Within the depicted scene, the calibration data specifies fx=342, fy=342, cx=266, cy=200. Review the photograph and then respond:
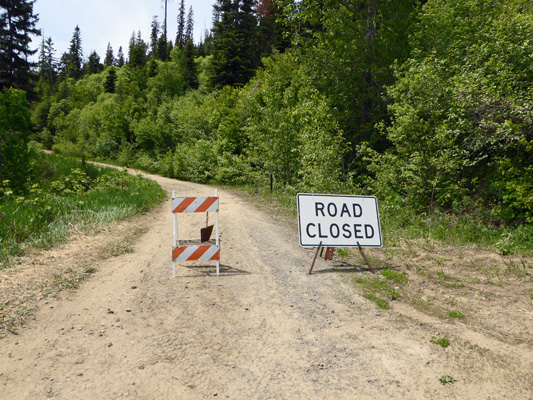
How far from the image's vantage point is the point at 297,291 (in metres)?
5.72

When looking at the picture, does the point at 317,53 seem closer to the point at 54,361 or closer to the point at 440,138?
the point at 440,138

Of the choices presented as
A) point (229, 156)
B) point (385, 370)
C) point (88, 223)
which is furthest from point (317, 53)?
point (385, 370)

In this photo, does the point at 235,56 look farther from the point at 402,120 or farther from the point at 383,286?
the point at 383,286

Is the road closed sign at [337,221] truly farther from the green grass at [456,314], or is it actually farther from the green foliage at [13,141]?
the green foliage at [13,141]

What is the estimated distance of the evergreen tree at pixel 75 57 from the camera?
315 ft

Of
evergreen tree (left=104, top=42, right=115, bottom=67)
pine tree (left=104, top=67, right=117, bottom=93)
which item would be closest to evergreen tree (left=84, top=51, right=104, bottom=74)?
evergreen tree (left=104, top=42, right=115, bottom=67)

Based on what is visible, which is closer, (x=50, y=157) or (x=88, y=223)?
(x=88, y=223)

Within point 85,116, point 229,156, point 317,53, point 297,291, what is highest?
point 85,116

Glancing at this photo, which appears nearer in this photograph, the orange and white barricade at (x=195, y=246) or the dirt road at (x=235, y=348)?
the dirt road at (x=235, y=348)

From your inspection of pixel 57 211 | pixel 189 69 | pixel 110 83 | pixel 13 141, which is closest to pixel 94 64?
pixel 110 83

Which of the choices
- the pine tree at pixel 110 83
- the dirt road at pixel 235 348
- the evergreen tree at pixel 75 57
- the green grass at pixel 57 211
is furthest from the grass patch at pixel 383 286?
the evergreen tree at pixel 75 57

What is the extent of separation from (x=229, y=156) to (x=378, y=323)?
22.4 m

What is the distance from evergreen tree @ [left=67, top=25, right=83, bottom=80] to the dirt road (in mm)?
109112

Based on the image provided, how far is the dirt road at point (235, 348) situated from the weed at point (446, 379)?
43 millimetres
